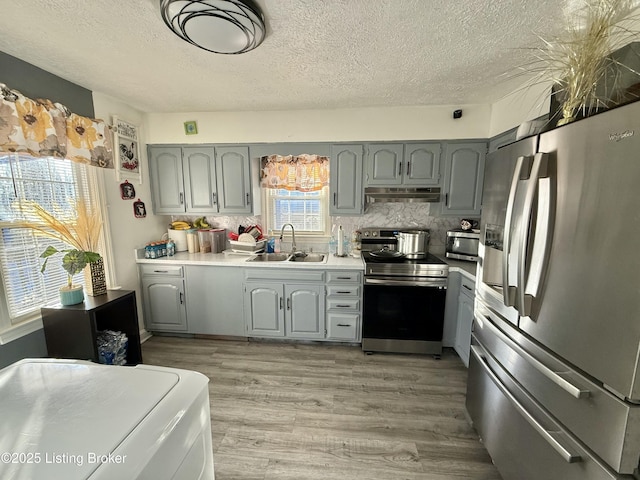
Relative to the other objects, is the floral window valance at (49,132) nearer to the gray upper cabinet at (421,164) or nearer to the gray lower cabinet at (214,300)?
the gray lower cabinet at (214,300)

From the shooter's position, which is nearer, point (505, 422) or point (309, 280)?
point (505, 422)

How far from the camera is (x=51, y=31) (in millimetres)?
1453

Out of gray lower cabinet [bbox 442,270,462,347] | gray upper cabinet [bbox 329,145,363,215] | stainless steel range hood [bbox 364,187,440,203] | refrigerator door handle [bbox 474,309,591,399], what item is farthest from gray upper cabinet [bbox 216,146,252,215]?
refrigerator door handle [bbox 474,309,591,399]

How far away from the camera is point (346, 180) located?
2729 mm

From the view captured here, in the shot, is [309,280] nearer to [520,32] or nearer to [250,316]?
[250,316]

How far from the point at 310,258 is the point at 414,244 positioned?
43.4 inches

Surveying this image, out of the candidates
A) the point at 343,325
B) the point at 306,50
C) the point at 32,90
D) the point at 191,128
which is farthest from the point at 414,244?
the point at 32,90

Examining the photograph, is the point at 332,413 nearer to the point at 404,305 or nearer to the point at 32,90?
the point at 404,305

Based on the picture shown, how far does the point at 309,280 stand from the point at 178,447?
1866 millimetres

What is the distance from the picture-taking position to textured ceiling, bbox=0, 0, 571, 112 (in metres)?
1.29

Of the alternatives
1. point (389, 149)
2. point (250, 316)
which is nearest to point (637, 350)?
point (389, 149)

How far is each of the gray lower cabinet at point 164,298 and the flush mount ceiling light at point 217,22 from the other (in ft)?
6.72

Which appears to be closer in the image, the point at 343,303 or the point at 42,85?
the point at 42,85

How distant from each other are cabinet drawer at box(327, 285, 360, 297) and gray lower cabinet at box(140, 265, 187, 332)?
155 cm
